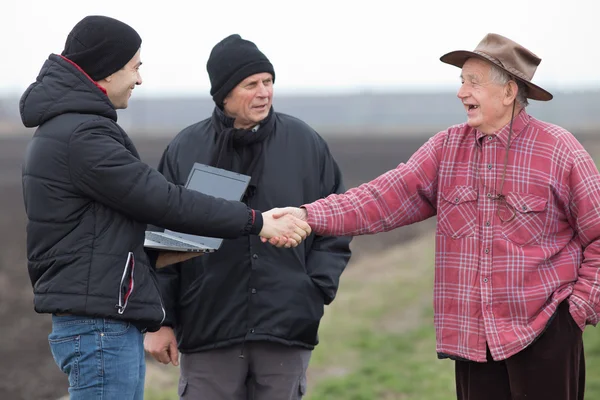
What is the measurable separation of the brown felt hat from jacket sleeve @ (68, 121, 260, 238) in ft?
3.81

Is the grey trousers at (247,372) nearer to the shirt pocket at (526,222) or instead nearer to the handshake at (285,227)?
the handshake at (285,227)

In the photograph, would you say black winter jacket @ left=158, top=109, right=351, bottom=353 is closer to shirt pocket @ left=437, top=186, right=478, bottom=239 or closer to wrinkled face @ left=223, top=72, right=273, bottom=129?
wrinkled face @ left=223, top=72, right=273, bottom=129

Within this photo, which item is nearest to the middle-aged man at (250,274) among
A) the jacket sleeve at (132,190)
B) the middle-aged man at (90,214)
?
the jacket sleeve at (132,190)

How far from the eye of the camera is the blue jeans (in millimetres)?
3398

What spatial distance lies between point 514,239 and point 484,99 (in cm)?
56

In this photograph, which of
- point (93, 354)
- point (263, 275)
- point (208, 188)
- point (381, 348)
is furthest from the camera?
point (381, 348)

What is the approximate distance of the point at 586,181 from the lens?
3654mm

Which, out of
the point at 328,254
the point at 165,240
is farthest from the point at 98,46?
the point at 328,254

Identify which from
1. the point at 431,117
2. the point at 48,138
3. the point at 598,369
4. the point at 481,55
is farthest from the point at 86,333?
the point at 431,117

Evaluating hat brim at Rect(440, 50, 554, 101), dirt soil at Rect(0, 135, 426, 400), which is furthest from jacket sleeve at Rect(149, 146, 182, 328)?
dirt soil at Rect(0, 135, 426, 400)

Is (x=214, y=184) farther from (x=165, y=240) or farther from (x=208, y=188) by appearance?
(x=165, y=240)

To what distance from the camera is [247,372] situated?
4180 millimetres

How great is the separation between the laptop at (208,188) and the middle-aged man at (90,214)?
1.06 ft

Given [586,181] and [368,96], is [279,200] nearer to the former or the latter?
[586,181]
